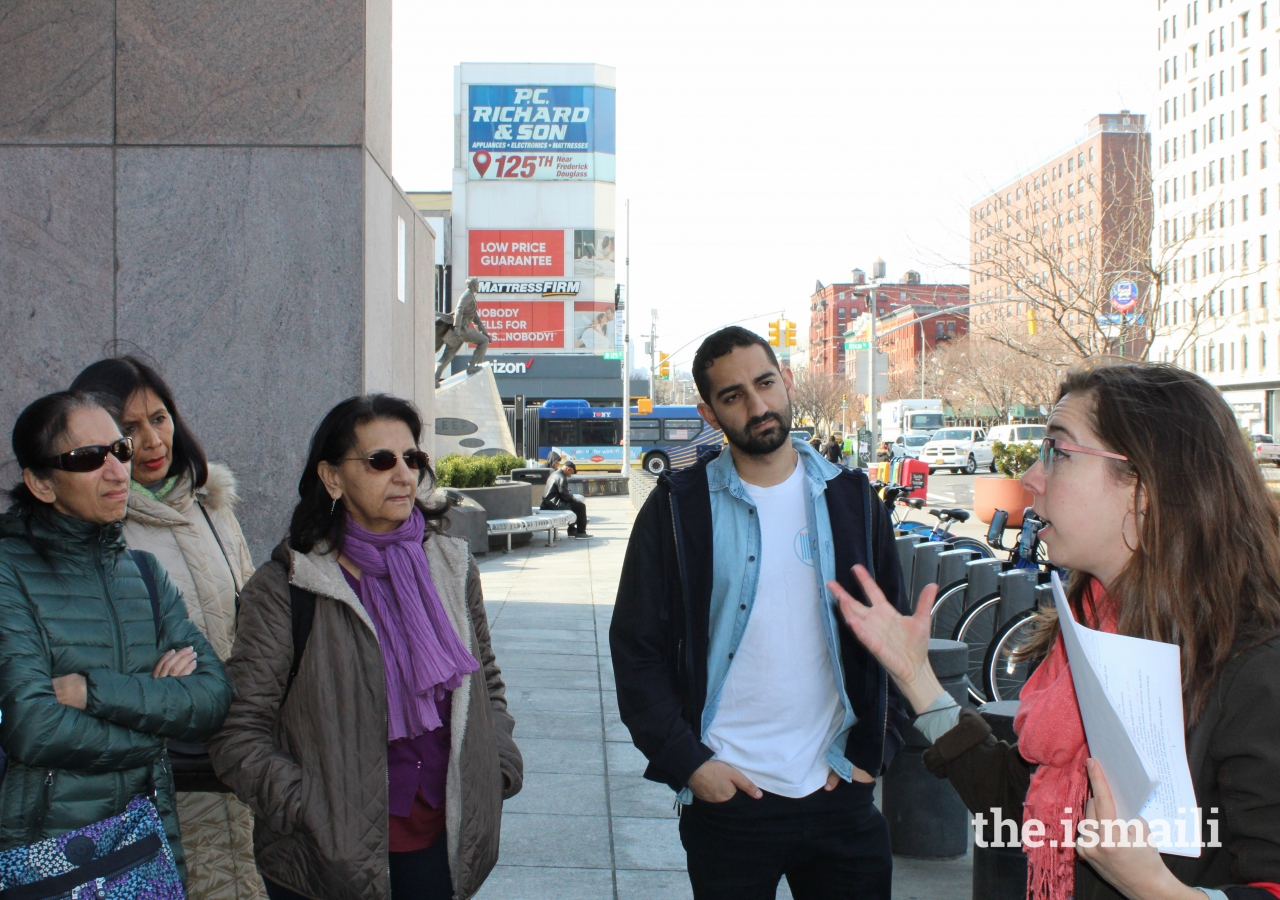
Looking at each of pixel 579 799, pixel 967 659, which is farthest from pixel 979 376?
pixel 579 799

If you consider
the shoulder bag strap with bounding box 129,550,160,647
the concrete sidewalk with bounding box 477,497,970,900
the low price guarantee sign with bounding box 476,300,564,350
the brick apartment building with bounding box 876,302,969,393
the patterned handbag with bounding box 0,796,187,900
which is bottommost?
the concrete sidewalk with bounding box 477,497,970,900

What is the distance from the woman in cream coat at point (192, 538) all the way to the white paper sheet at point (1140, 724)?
2.32m

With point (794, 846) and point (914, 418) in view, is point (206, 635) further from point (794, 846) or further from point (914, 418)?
point (914, 418)

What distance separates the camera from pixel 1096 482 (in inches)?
70.7

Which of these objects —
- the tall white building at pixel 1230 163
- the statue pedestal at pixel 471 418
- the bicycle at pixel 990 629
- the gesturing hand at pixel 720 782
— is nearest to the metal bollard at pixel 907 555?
the bicycle at pixel 990 629

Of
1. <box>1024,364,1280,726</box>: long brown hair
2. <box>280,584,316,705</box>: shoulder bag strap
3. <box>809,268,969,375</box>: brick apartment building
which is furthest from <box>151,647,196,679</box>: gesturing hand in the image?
<box>809,268,969,375</box>: brick apartment building

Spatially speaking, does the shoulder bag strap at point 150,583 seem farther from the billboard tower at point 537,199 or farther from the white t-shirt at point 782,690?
the billboard tower at point 537,199

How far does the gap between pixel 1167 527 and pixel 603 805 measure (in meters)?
3.88

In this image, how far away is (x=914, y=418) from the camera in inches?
2036

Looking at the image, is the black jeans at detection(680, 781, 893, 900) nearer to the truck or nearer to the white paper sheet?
the white paper sheet

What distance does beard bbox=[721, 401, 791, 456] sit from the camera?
2.71m

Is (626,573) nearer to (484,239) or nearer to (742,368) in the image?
(742,368)

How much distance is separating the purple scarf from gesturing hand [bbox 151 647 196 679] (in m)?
0.41

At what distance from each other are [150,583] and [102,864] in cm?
64
